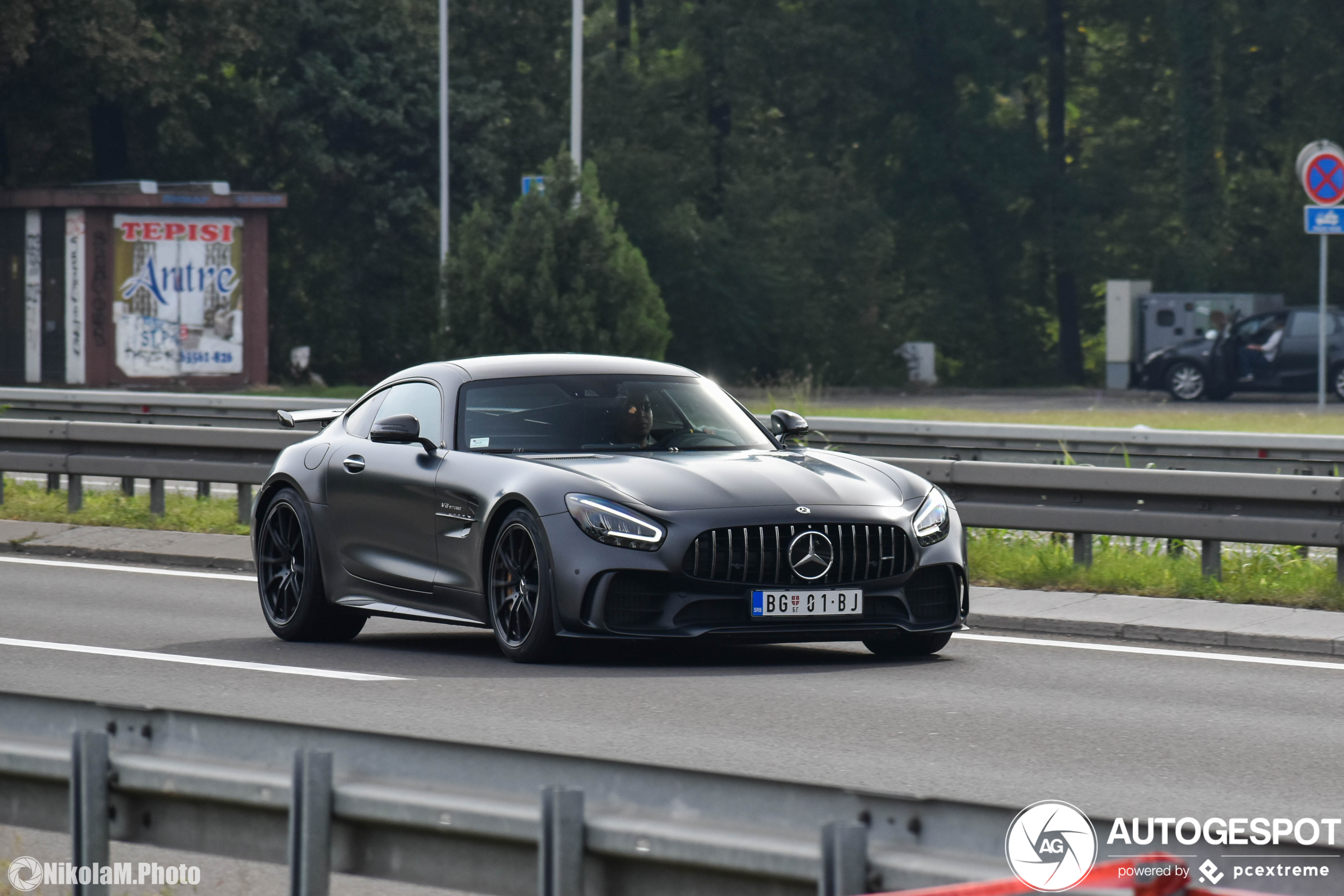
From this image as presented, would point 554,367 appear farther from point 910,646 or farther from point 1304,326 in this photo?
point 1304,326

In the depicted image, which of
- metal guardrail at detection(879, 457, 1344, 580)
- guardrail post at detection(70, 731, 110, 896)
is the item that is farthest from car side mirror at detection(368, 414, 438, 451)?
guardrail post at detection(70, 731, 110, 896)

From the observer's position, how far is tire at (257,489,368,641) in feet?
36.9

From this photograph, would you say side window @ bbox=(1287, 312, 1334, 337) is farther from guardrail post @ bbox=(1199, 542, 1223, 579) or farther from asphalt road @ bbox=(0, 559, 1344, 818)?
asphalt road @ bbox=(0, 559, 1344, 818)

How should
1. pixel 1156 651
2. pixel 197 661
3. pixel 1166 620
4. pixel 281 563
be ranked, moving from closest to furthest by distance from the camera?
1. pixel 197 661
2. pixel 1156 651
3. pixel 281 563
4. pixel 1166 620

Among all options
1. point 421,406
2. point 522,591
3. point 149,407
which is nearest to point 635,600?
point 522,591

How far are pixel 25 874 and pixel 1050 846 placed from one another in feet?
9.60

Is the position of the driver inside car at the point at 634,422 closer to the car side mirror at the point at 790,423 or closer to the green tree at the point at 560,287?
the car side mirror at the point at 790,423

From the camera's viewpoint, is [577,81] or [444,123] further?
[444,123]

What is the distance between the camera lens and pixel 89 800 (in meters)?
4.27

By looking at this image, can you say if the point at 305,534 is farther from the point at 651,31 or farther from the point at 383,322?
the point at 651,31

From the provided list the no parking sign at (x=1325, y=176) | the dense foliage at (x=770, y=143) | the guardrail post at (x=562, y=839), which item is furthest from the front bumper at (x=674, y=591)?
the dense foliage at (x=770, y=143)

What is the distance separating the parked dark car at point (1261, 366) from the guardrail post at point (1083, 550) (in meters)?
27.2

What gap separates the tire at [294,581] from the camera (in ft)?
36.9

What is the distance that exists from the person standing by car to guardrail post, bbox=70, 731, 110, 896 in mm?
37686
